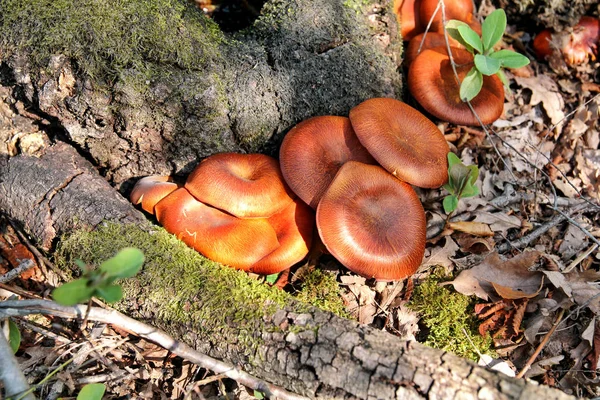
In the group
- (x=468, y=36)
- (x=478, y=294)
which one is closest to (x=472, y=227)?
(x=478, y=294)

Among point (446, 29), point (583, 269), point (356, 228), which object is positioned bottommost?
point (583, 269)

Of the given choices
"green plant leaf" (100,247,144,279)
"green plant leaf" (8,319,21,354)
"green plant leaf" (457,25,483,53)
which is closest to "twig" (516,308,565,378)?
"green plant leaf" (457,25,483,53)

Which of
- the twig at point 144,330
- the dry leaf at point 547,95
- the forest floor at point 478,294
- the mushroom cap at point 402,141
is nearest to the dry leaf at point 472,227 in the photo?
the forest floor at point 478,294

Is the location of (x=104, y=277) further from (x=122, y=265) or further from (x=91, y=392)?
(x=91, y=392)

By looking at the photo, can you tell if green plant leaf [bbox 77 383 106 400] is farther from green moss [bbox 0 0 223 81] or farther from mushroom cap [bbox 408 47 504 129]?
mushroom cap [bbox 408 47 504 129]

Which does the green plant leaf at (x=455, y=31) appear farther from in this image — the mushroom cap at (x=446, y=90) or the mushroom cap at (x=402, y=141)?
the mushroom cap at (x=402, y=141)

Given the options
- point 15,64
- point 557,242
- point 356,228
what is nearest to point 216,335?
point 356,228

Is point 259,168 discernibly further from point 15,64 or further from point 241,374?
point 15,64
